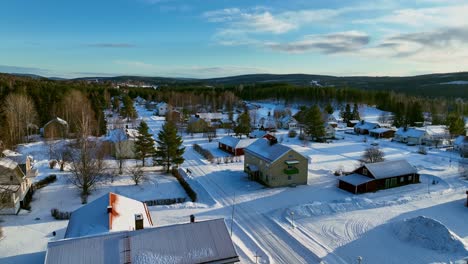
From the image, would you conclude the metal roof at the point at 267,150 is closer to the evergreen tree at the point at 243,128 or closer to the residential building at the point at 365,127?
the evergreen tree at the point at 243,128

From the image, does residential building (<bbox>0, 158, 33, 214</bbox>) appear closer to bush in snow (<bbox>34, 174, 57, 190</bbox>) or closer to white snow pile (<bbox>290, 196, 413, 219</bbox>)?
bush in snow (<bbox>34, 174, 57, 190</bbox>)

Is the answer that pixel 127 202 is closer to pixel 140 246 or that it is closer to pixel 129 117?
pixel 140 246

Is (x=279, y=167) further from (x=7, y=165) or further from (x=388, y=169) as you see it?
(x=7, y=165)

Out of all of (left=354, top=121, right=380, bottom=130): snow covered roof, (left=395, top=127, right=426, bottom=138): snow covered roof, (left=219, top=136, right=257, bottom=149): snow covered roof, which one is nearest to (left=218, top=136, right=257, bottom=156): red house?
(left=219, top=136, right=257, bottom=149): snow covered roof

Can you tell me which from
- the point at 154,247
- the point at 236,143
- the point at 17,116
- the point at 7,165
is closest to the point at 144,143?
the point at 236,143

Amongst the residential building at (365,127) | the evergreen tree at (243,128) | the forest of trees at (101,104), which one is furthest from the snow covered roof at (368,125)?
the evergreen tree at (243,128)
